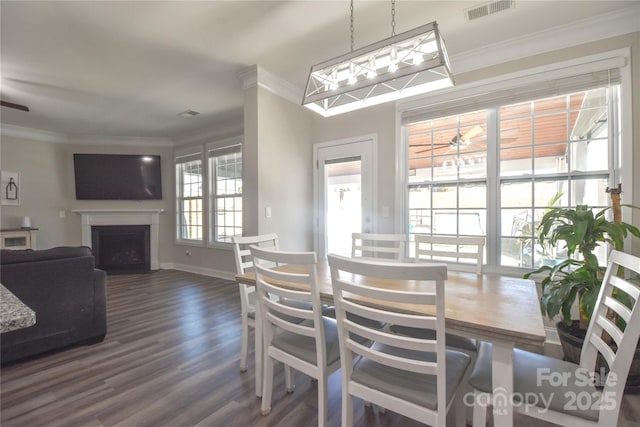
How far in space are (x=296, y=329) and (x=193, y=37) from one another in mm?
2522

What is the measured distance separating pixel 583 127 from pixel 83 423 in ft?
13.5

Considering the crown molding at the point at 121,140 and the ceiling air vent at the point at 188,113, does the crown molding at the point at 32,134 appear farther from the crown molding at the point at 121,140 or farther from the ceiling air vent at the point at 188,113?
the ceiling air vent at the point at 188,113

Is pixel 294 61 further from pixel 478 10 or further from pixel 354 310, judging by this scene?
pixel 354 310

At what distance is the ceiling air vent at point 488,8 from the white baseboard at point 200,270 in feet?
14.6

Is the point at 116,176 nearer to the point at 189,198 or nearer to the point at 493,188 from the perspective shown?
the point at 189,198

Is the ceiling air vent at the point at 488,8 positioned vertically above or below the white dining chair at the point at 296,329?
above

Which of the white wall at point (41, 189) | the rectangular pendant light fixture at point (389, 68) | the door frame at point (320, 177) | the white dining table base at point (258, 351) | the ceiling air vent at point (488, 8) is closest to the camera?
the rectangular pendant light fixture at point (389, 68)

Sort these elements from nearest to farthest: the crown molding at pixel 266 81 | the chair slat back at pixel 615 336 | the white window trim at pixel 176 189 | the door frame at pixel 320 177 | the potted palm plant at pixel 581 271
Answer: the chair slat back at pixel 615 336 → the potted palm plant at pixel 581 271 → the crown molding at pixel 266 81 → the door frame at pixel 320 177 → the white window trim at pixel 176 189

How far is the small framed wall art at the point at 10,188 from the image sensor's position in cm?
468

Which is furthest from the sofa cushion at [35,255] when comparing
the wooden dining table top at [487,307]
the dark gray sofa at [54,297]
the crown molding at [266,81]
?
the crown molding at [266,81]

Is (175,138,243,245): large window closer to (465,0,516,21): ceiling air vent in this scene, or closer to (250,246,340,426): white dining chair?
(250,246,340,426): white dining chair

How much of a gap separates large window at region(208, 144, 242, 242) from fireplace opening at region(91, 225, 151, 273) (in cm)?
159

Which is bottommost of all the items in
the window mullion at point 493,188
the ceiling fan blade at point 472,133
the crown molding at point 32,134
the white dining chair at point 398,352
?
the white dining chair at point 398,352

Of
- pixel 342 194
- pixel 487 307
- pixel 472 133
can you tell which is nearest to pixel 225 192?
pixel 342 194
